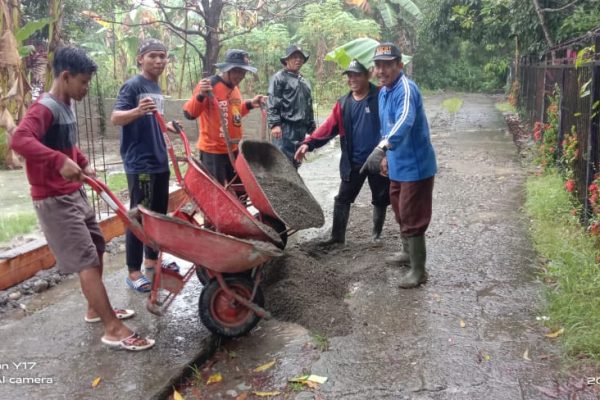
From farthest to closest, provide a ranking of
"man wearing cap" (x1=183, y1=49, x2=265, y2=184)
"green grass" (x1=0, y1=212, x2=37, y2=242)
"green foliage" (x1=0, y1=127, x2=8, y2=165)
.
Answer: "green foliage" (x1=0, y1=127, x2=8, y2=165) → "green grass" (x1=0, y1=212, x2=37, y2=242) → "man wearing cap" (x1=183, y1=49, x2=265, y2=184)

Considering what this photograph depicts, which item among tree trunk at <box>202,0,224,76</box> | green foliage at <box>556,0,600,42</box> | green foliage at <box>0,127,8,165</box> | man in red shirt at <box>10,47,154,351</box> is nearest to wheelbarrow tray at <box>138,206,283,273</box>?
man in red shirt at <box>10,47,154,351</box>

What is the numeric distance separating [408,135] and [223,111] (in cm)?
175

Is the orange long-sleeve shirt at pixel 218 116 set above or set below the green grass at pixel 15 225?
above

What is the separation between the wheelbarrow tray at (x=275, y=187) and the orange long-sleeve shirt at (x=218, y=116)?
1.76 feet

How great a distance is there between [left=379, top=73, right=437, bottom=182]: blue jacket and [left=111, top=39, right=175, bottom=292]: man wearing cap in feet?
5.45

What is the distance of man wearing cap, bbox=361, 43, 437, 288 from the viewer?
4.21 meters

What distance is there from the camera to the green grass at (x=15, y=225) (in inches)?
219

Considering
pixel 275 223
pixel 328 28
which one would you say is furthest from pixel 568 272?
pixel 328 28

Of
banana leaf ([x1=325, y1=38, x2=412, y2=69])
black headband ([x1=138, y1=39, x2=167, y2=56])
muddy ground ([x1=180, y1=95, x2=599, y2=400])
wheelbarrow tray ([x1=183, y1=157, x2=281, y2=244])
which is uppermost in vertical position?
banana leaf ([x1=325, y1=38, x2=412, y2=69])

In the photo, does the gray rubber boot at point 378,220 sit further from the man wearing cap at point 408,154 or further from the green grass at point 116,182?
the green grass at point 116,182

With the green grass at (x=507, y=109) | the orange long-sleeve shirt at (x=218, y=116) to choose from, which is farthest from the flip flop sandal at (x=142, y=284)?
the green grass at (x=507, y=109)

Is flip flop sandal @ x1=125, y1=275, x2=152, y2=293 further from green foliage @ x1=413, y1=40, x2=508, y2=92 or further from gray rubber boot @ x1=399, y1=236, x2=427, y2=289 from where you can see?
green foliage @ x1=413, y1=40, x2=508, y2=92

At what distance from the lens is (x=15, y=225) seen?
5820mm

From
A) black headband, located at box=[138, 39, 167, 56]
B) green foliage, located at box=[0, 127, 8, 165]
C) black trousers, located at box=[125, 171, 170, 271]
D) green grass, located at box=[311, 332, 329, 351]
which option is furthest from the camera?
green foliage, located at box=[0, 127, 8, 165]
